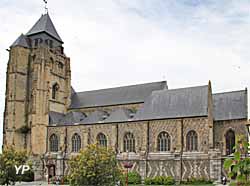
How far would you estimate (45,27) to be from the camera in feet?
209

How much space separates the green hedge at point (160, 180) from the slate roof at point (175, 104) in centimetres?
760

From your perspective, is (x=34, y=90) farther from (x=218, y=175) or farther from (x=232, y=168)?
(x=232, y=168)

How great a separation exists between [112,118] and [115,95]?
8249 mm

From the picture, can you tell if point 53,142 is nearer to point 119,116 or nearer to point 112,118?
point 112,118

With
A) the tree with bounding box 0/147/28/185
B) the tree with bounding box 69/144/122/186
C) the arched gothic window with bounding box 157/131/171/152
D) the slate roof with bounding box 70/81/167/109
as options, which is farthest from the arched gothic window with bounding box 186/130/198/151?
the tree with bounding box 0/147/28/185

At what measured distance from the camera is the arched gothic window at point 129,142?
5065cm

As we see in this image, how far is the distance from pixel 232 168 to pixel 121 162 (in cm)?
4572

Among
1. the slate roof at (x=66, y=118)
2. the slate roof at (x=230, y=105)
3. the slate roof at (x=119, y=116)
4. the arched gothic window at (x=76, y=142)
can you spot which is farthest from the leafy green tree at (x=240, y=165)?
the slate roof at (x=66, y=118)

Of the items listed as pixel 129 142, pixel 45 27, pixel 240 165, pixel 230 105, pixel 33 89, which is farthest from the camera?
pixel 45 27

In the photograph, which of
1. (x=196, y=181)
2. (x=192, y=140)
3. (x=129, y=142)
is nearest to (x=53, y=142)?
(x=129, y=142)

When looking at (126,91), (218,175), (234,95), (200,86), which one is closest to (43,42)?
(126,91)

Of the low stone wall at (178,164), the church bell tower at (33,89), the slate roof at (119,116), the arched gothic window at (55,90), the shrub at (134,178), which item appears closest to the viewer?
the low stone wall at (178,164)

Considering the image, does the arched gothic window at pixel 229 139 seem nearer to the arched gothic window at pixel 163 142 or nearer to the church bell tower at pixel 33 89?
the arched gothic window at pixel 163 142

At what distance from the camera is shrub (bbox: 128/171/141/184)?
45791mm
